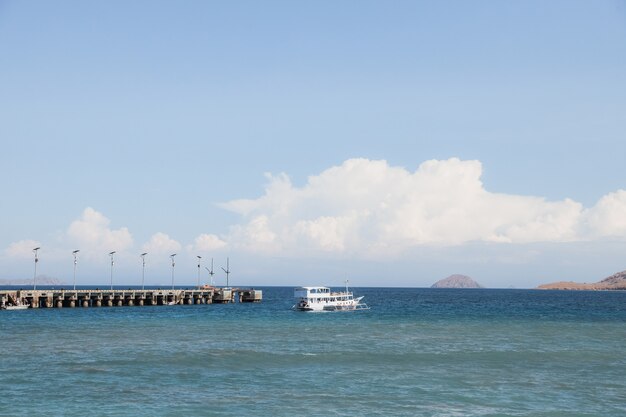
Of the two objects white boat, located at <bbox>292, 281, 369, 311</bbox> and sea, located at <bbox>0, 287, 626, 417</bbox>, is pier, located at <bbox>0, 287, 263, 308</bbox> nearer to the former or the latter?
white boat, located at <bbox>292, 281, 369, 311</bbox>

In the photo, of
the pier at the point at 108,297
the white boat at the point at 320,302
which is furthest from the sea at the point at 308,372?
the pier at the point at 108,297

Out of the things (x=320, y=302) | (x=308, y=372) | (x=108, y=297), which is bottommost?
(x=308, y=372)

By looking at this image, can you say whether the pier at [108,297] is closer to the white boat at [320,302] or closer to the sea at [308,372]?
the white boat at [320,302]

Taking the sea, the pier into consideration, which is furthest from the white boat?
the sea

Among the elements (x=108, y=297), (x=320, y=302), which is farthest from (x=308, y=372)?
(x=108, y=297)

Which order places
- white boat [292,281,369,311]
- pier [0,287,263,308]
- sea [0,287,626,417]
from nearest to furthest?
sea [0,287,626,417] < pier [0,287,263,308] < white boat [292,281,369,311]

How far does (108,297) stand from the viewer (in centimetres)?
13850

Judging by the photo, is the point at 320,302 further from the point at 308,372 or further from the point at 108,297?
the point at 308,372

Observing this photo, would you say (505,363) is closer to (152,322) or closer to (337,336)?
(337,336)

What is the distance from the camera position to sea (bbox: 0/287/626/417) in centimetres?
3534

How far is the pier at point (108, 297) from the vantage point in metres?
126

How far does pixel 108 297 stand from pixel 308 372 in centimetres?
10247

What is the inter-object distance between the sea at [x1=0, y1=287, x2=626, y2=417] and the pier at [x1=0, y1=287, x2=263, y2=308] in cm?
5019

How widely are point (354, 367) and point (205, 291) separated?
112954 mm
